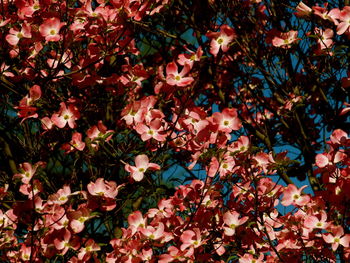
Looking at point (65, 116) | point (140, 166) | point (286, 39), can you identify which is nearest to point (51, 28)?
point (65, 116)

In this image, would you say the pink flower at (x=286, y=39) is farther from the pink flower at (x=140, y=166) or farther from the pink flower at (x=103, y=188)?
the pink flower at (x=103, y=188)

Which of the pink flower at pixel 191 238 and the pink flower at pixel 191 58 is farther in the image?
the pink flower at pixel 191 58

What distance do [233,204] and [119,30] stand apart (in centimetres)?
132

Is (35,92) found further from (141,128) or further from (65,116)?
(141,128)

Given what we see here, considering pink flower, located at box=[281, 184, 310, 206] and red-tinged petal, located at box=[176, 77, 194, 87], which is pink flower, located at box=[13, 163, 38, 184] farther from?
pink flower, located at box=[281, 184, 310, 206]

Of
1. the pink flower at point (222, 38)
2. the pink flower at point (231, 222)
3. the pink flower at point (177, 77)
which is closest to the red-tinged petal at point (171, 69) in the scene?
the pink flower at point (177, 77)

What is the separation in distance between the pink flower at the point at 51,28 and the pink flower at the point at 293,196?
5.31 feet

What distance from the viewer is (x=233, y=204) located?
302cm

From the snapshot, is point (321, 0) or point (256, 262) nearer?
point (256, 262)

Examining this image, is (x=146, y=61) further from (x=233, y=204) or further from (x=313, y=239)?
(x=313, y=239)

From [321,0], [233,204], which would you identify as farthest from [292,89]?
[233,204]

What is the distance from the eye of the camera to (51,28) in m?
2.92

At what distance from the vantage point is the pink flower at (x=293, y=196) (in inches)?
114

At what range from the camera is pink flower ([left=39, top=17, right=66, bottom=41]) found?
2.89m
